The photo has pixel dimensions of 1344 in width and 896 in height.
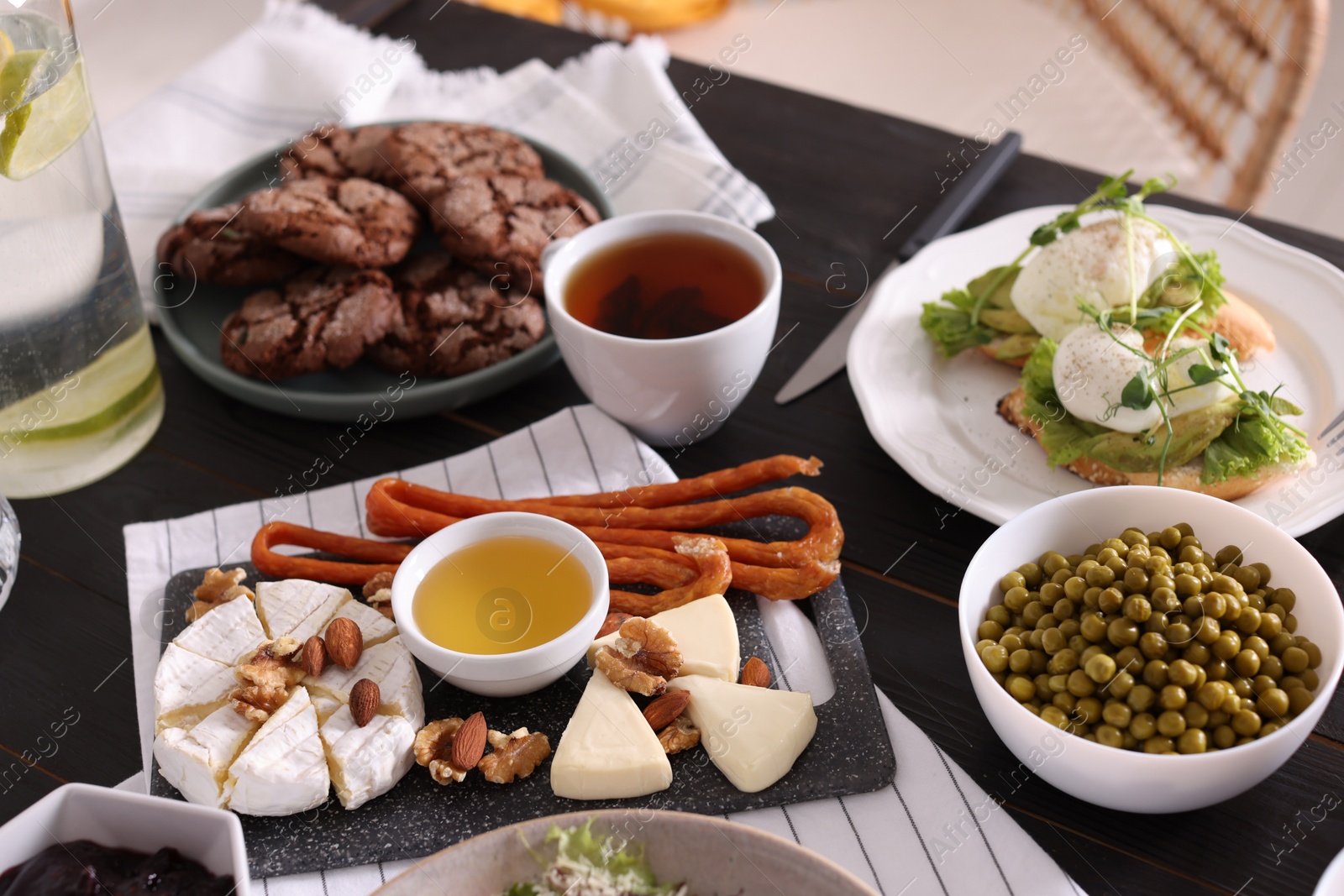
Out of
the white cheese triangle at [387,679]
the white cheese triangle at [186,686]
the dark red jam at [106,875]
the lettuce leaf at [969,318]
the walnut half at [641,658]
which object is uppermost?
the lettuce leaf at [969,318]

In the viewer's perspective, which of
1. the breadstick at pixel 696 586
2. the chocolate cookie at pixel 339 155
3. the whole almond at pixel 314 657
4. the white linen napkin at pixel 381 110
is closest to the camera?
the whole almond at pixel 314 657

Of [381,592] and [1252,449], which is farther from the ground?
[1252,449]

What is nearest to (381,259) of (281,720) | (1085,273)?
(281,720)

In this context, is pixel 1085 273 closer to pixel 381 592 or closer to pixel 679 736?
pixel 679 736

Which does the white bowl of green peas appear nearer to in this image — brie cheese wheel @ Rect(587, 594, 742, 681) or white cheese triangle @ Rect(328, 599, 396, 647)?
brie cheese wheel @ Rect(587, 594, 742, 681)

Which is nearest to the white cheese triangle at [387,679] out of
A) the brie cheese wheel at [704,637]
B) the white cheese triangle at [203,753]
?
the white cheese triangle at [203,753]

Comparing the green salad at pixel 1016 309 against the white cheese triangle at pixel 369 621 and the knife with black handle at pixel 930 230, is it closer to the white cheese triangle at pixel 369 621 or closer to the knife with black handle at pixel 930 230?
the knife with black handle at pixel 930 230
